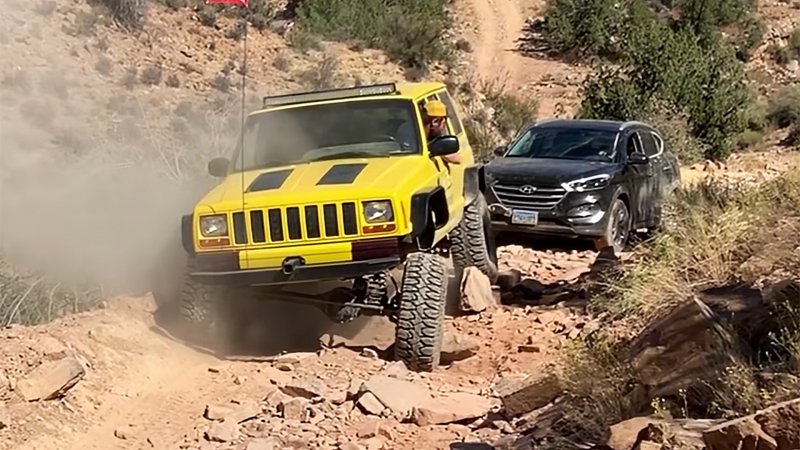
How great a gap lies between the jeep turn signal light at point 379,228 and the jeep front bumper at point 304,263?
0.07 m

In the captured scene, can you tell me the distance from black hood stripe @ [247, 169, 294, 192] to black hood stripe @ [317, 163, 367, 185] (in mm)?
352

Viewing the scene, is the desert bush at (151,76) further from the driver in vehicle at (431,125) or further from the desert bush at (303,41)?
the driver in vehicle at (431,125)

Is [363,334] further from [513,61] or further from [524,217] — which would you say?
[513,61]

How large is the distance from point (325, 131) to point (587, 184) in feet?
15.0

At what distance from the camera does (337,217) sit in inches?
338

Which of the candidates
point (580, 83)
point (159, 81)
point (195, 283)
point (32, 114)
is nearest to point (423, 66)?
point (580, 83)

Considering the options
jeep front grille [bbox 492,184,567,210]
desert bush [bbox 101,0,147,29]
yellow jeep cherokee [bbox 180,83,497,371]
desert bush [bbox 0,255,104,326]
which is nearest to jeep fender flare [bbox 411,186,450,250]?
yellow jeep cherokee [bbox 180,83,497,371]

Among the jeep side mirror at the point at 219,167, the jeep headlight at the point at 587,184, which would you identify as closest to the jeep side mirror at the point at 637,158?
the jeep headlight at the point at 587,184

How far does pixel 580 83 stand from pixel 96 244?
2698cm

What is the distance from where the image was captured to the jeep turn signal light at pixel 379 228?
854 cm

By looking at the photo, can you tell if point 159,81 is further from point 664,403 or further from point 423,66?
point 664,403

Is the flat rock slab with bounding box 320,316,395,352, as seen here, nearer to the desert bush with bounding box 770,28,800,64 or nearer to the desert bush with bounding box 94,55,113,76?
the desert bush with bounding box 94,55,113,76

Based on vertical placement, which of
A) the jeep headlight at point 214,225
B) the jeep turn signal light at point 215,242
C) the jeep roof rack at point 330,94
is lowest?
the jeep turn signal light at point 215,242

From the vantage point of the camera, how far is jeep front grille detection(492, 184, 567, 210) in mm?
13469
